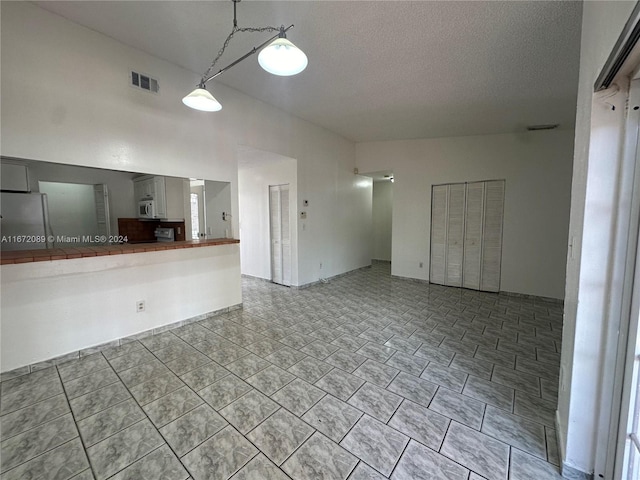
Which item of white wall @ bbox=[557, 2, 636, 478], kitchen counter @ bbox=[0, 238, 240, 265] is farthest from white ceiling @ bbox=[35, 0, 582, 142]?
kitchen counter @ bbox=[0, 238, 240, 265]

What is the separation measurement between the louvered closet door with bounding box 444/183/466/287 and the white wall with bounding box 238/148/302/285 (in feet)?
10.1

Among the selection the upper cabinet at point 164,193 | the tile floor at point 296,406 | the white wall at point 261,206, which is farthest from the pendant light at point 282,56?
the white wall at point 261,206

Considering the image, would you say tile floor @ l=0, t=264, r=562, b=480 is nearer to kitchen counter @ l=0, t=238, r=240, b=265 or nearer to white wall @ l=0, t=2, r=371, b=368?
kitchen counter @ l=0, t=238, r=240, b=265

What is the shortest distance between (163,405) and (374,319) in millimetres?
2526

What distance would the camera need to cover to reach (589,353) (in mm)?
1340

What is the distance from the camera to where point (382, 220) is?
26.6ft

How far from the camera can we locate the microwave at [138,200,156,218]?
2.99 meters

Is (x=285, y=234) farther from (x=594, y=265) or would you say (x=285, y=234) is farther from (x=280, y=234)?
(x=594, y=265)

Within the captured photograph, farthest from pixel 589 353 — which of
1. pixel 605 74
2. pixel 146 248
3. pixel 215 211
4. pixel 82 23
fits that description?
pixel 82 23

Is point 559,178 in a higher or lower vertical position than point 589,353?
higher

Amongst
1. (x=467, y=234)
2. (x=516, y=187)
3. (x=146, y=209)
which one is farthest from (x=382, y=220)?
(x=146, y=209)

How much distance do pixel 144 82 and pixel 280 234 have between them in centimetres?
313

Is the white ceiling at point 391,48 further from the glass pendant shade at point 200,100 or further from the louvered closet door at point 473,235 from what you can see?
the louvered closet door at point 473,235

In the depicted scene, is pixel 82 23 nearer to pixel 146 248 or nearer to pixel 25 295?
pixel 146 248
